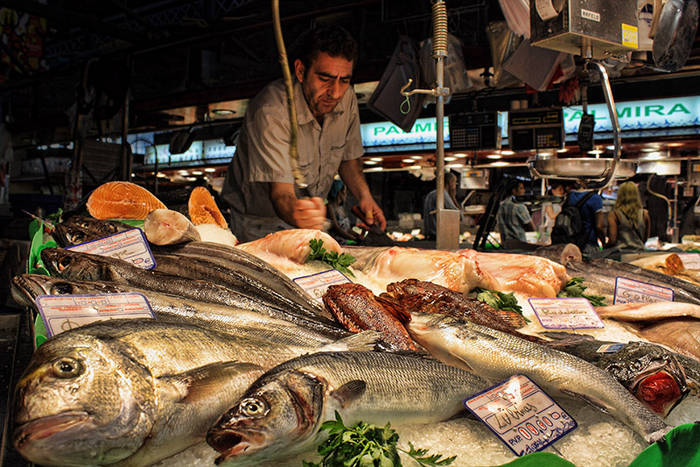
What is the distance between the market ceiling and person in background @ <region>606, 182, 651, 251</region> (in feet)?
5.84

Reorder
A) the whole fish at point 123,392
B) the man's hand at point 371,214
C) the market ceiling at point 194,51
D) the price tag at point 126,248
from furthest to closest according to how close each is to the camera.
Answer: the market ceiling at point 194,51 → the man's hand at point 371,214 → the price tag at point 126,248 → the whole fish at point 123,392

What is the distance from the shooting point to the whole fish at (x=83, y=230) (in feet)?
6.56

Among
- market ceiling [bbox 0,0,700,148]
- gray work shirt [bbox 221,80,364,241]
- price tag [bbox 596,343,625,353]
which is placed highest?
market ceiling [bbox 0,0,700,148]

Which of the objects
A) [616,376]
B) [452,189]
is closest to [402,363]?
[616,376]

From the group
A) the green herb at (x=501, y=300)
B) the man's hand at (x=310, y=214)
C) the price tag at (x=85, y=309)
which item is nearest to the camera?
the price tag at (x=85, y=309)

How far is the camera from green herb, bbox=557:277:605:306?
8.57ft

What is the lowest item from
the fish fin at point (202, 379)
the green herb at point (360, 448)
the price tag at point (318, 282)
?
the green herb at point (360, 448)

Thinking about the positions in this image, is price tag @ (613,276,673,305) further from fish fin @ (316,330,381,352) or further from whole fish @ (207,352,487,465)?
fish fin @ (316,330,381,352)

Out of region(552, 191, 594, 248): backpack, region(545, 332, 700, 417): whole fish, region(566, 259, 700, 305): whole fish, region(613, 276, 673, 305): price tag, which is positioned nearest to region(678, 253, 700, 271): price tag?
region(566, 259, 700, 305): whole fish

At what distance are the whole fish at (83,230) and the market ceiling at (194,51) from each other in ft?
11.4

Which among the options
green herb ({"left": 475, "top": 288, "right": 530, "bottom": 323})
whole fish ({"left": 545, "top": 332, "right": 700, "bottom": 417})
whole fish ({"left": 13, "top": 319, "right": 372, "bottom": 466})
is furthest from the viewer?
green herb ({"left": 475, "top": 288, "right": 530, "bottom": 323})

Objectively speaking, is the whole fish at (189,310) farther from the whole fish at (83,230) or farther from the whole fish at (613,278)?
the whole fish at (613,278)

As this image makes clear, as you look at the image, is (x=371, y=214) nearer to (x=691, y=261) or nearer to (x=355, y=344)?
(x=691, y=261)

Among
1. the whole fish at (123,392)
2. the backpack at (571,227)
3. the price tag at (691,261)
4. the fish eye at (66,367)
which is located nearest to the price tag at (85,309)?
the whole fish at (123,392)
